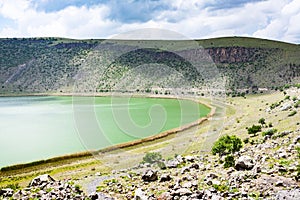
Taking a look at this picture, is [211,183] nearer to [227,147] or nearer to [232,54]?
[227,147]

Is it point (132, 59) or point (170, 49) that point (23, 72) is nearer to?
point (132, 59)

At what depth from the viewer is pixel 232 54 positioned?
141250 mm

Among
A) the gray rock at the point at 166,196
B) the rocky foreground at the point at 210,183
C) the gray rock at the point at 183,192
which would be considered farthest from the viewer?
the gray rock at the point at 166,196

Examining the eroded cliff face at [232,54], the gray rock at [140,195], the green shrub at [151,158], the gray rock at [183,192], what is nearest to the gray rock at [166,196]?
the gray rock at [183,192]

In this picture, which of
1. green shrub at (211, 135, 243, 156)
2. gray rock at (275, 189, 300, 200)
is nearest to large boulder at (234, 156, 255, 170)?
gray rock at (275, 189, 300, 200)

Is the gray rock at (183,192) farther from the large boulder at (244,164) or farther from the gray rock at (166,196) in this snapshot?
the large boulder at (244,164)

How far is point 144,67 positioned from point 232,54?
37115 millimetres

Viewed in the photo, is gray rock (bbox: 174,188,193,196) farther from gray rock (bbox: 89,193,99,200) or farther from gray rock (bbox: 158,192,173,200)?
gray rock (bbox: 89,193,99,200)

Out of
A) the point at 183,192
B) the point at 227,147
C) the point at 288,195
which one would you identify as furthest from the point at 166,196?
the point at 227,147

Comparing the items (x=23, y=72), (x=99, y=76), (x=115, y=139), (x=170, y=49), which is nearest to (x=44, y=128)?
(x=115, y=139)

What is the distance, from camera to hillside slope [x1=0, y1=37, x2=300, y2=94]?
390ft

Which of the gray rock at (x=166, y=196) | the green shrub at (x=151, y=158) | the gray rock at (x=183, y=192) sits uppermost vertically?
the gray rock at (x=183, y=192)

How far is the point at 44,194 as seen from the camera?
17.0m

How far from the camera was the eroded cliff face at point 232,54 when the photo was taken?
13675 cm
